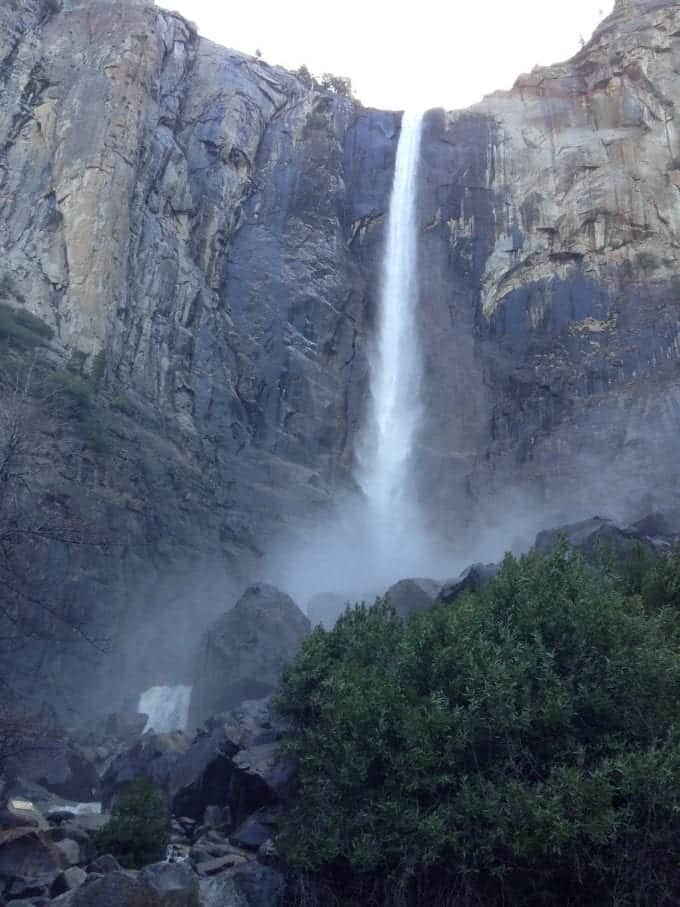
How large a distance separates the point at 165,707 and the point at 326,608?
5.47 meters

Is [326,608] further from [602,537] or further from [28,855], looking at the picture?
[28,855]

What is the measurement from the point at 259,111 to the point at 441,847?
131ft

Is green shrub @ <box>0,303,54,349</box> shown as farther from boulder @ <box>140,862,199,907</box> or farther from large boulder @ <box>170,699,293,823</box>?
boulder @ <box>140,862,199,907</box>

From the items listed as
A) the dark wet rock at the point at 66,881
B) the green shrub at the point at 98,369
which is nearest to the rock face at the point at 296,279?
the green shrub at the point at 98,369

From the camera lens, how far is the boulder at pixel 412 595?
1925 cm

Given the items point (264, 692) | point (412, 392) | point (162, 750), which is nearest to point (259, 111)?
point (412, 392)

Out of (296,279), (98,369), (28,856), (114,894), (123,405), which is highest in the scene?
(296,279)

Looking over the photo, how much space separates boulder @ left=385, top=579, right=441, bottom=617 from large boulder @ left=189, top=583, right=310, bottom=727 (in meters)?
2.93

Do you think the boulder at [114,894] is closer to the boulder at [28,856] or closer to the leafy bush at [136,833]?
the leafy bush at [136,833]

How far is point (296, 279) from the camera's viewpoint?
124ft

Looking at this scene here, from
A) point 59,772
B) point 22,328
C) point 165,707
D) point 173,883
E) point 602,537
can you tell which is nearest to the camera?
point 173,883

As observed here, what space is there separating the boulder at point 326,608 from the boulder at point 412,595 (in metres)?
5.26

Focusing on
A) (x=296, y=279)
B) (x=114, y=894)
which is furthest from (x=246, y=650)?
(x=296, y=279)

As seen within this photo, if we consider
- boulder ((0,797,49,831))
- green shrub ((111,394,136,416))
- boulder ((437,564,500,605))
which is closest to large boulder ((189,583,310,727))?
boulder ((437,564,500,605))
